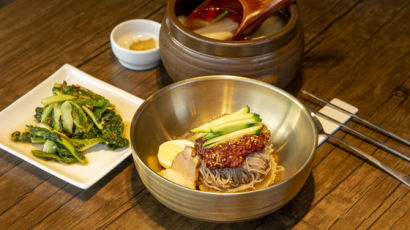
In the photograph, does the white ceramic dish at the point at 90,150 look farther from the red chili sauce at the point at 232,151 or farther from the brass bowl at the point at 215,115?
the red chili sauce at the point at 232,151

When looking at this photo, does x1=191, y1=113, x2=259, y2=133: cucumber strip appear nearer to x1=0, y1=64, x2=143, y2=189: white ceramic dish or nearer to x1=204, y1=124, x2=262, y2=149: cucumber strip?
x1=204, y1=124, x2=262, y2=149: cucumber strip

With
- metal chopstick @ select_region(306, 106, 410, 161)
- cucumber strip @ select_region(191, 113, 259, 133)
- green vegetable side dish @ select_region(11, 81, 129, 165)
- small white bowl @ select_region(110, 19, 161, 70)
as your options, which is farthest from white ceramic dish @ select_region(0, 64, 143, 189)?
metal chopstick @ select_region(306, 106, 410, 161)

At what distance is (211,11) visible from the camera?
4.71ft

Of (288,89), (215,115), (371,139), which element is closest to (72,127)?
(215,115)

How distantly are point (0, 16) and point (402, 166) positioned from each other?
1.46 m

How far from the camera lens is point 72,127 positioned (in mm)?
1260

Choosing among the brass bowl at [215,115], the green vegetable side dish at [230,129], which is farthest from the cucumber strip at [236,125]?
the brass bowl at [215,115]

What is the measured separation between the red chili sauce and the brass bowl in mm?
109

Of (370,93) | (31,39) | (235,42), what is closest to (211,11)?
(235,42)

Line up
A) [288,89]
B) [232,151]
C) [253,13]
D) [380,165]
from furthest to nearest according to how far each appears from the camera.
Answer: [288,89] → [253,13] → [380,165] → [232,151]

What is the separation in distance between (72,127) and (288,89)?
0.66 meters

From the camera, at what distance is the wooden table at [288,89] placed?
111 cm

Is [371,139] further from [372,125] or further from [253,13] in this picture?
[253,13]

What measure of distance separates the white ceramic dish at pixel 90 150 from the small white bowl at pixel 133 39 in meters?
0.13
